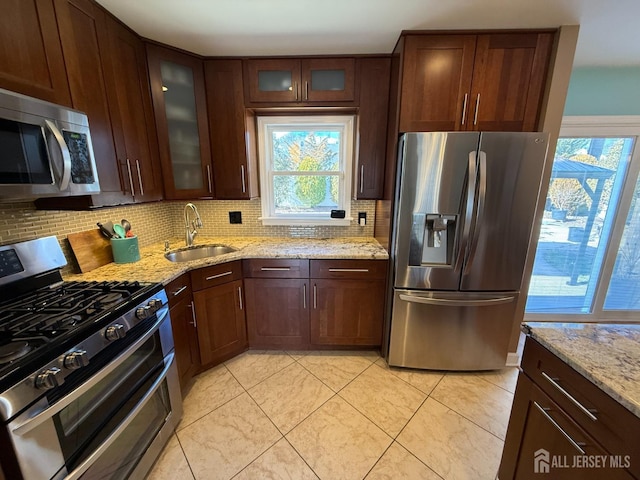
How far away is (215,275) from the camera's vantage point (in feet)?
6.22

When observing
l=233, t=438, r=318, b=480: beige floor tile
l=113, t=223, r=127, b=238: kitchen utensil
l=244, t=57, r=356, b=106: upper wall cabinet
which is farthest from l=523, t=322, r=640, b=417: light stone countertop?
l=113, t=223, r=127, b=238: kitchen utensil

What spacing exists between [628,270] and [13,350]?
4.59 m

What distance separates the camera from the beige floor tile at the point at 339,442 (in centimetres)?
136

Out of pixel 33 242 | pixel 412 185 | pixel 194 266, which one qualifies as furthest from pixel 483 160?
pixel 33 242

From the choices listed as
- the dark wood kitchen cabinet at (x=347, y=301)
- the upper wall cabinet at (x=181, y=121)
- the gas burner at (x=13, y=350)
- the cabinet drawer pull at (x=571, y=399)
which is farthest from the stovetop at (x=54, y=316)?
the cabinet drawer pull at (x=571, y=399)

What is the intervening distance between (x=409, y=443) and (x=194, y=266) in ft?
5.69

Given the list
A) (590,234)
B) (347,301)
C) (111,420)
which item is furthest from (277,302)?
(590,234)

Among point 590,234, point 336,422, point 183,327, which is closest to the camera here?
point 336,422

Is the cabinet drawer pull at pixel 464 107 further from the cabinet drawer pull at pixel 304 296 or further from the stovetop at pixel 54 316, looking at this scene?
the stovetop at pixel 54 316

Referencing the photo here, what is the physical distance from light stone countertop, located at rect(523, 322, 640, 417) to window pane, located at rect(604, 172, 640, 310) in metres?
2.36

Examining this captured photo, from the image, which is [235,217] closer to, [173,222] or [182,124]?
[173,222]

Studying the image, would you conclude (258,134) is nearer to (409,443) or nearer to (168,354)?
(168,354)

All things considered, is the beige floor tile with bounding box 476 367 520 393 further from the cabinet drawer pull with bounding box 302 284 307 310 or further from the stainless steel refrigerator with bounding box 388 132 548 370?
the cabinet drawer pull with bounding box 302 284 307 310

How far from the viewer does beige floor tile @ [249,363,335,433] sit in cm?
165
